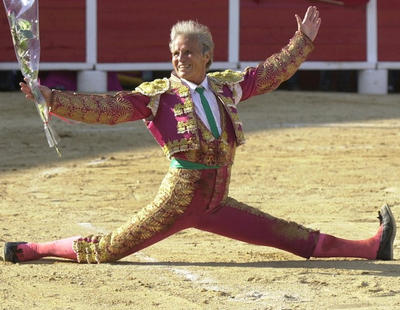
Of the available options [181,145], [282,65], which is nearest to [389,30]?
[282,65]

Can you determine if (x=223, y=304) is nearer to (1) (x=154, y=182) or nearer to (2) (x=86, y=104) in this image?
(2) (x=86, y=104)

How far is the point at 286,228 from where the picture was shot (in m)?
4.48

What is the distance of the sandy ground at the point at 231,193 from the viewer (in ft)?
13.1

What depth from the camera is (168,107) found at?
4328mm

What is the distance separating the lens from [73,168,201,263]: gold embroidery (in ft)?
14.3

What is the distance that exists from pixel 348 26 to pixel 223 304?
30.0ft

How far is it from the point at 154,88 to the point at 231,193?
2.23 metres

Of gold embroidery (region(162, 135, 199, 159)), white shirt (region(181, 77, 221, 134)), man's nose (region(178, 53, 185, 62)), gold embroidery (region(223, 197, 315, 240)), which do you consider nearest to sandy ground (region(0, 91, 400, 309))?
gold embroidery (region(223, 197, 315, 240))

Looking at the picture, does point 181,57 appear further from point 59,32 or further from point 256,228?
point 59,32

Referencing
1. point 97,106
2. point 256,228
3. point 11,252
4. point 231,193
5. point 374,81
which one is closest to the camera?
point 97,106

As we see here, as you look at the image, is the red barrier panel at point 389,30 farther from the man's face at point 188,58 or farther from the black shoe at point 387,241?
the man's face at point 188,58

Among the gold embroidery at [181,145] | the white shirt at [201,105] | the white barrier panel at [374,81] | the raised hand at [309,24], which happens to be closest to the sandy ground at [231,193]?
the gold embroidery at [181,145]

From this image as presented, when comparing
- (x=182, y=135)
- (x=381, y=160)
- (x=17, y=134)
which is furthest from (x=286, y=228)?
(x=17, y=134)

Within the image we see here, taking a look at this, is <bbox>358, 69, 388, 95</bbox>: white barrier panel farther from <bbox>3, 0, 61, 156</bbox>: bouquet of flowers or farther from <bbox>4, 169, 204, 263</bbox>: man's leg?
<bbox>3, 0, 61, 156</bbox>: bouquet of flowers
